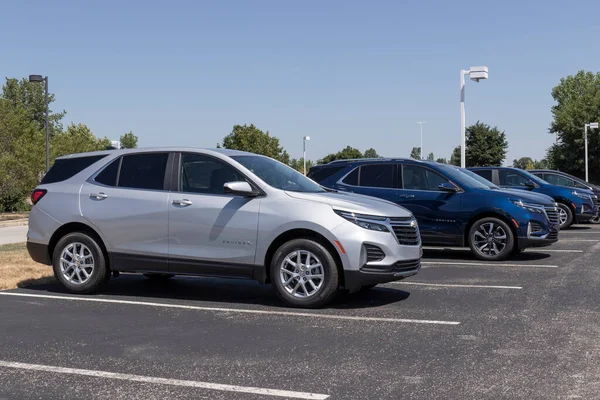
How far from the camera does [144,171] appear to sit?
27.7 feet

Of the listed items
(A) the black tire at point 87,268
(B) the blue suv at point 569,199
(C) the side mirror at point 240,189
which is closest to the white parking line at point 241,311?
(A) the black tire at point 87,268

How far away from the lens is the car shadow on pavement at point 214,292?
8008 mm

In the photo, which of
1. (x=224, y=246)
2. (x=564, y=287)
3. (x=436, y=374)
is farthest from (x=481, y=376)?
(x=564, y=287)

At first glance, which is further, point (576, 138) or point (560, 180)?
point (576, 138)

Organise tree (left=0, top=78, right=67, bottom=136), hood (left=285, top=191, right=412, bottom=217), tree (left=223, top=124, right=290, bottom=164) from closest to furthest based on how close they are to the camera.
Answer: hood (left=285, top=191, right=412, bottom=217) < tree (left=223, top=124, right=290, bottom=164) < tree (left=0, top=78, right=67, bottom=136)

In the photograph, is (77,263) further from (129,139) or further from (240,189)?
(129,139)

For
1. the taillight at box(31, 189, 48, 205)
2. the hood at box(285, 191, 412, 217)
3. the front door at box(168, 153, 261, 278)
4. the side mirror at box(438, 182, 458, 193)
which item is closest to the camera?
the hood at box(285, 191, 412, 217)

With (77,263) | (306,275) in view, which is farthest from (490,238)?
(77,263)

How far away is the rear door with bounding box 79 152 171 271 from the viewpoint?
8.11 m

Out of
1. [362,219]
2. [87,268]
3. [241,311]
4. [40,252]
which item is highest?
[362,219]

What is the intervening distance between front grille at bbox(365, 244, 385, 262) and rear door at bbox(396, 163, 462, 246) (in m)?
4.96

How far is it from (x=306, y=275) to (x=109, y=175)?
2.84 metres

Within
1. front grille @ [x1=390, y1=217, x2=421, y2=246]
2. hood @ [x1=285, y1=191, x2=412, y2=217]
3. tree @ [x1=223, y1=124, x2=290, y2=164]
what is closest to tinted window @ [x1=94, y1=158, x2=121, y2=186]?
hood @ [x1=285, y1=191, x2=412, y2=217]

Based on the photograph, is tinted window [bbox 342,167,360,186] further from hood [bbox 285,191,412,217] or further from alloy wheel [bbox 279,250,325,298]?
alloy wheel [bbox 279,250,325,298]
